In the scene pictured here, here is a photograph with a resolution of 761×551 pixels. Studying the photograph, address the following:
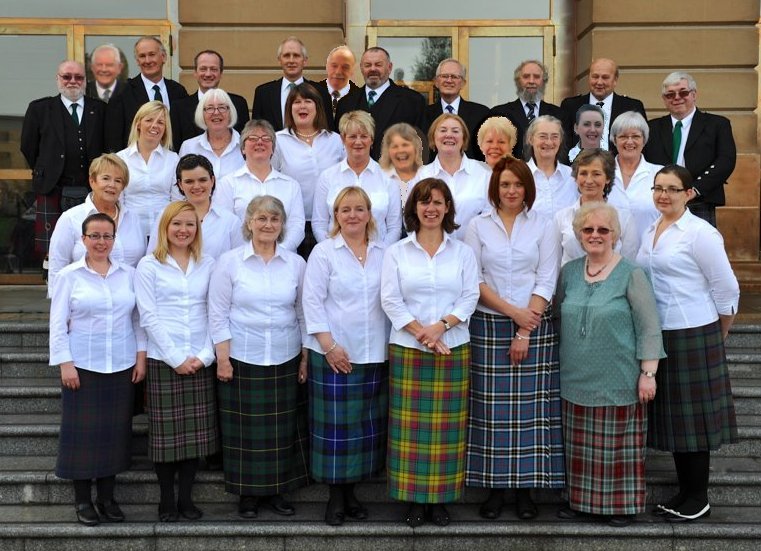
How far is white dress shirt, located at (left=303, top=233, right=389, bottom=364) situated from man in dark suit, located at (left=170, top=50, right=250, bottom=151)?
2.08 metres

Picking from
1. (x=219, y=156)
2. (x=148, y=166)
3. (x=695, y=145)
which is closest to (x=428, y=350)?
(x=219, y=156)

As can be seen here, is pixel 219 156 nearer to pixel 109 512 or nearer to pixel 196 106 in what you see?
pixel 196 106

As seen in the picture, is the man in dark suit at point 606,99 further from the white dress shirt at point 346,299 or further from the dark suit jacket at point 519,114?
the white dress shirt at point 346,299

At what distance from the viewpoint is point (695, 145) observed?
20.8 feet

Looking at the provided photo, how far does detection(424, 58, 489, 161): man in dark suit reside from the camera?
21.1ft

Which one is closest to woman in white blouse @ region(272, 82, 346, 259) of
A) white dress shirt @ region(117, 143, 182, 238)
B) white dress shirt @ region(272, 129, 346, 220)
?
→ white dress shirt @ region(272, 129, 346, 220)

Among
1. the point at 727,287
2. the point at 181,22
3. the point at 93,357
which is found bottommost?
the point at 93,357

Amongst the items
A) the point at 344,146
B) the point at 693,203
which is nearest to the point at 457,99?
the point at 344,146

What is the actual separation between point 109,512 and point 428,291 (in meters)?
2.10

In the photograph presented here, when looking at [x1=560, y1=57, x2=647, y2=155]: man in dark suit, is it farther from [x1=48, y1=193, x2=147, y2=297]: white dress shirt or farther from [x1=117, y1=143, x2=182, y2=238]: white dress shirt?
[x1=48, y1=193, x2=147, y2=297]: white dress shirt

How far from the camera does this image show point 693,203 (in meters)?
6.34

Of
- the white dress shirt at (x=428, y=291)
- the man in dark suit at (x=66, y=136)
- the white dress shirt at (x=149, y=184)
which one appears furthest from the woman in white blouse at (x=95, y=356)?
the man in dark suit at (x=66, y=136)

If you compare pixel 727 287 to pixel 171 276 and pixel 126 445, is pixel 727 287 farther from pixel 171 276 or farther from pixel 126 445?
pixel 126 445

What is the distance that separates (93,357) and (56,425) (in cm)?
111
